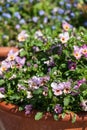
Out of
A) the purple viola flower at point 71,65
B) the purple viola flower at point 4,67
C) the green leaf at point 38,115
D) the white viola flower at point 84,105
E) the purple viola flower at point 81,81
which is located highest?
the purple viola flower at point 4,67

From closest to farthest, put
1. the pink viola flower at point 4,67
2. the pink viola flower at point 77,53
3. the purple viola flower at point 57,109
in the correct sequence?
the purple viola flower at point 57,109
the pink viola flower at point 77,53
the pink viola flower at point 4,67

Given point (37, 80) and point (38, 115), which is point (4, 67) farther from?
point (38, 115)

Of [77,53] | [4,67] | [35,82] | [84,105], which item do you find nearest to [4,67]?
[4,67]

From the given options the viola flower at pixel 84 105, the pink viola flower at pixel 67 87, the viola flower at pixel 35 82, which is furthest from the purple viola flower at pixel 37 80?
the viola flower at pixel 84 105

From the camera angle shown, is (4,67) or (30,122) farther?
(4,67)

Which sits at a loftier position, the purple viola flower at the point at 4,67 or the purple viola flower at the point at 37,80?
the purple viola flower at the point at 4,67

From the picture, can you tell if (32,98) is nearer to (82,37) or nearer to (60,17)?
(82,37)

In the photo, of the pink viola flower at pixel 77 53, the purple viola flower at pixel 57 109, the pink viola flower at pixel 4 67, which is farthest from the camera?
the pink viola flower at pixel 4 67

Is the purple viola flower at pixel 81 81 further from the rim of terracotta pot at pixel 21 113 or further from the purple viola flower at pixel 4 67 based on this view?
the purple viola flower at pixel 4 67

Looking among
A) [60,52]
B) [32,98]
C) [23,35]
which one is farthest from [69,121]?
[23,35]
